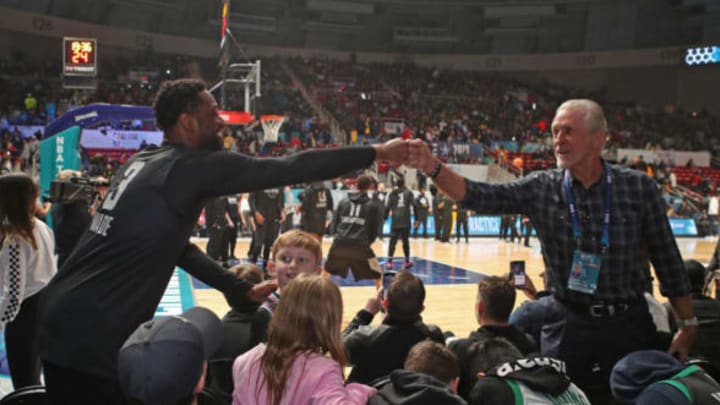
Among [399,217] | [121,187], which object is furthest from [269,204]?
[121,187]

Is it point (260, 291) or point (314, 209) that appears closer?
point (260, 291)

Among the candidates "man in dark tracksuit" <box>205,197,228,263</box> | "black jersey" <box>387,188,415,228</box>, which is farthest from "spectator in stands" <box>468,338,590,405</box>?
"black jersey" <box>387,188,415,228</box>

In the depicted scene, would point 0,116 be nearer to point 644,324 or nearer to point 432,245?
point 432,245

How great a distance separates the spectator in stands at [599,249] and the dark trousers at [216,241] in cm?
946

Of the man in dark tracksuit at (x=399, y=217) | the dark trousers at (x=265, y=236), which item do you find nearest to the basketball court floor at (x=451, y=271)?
the man in dark tracksuit at (x=399, y=217)

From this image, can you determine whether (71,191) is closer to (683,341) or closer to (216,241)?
(683,341)

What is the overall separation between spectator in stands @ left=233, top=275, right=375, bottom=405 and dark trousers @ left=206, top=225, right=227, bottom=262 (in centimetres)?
998

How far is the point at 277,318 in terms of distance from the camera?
243cm

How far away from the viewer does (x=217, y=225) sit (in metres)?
12.2

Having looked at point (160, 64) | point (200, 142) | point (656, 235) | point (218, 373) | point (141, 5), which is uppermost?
point (141, 5)

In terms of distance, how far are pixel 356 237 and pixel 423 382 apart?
7.48m

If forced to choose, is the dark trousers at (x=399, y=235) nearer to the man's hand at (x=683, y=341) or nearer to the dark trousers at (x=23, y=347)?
the dark trousers at (x=23, y=347)

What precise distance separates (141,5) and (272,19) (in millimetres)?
7596

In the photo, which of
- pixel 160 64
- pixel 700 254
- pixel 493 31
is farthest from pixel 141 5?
pixel 700 254
